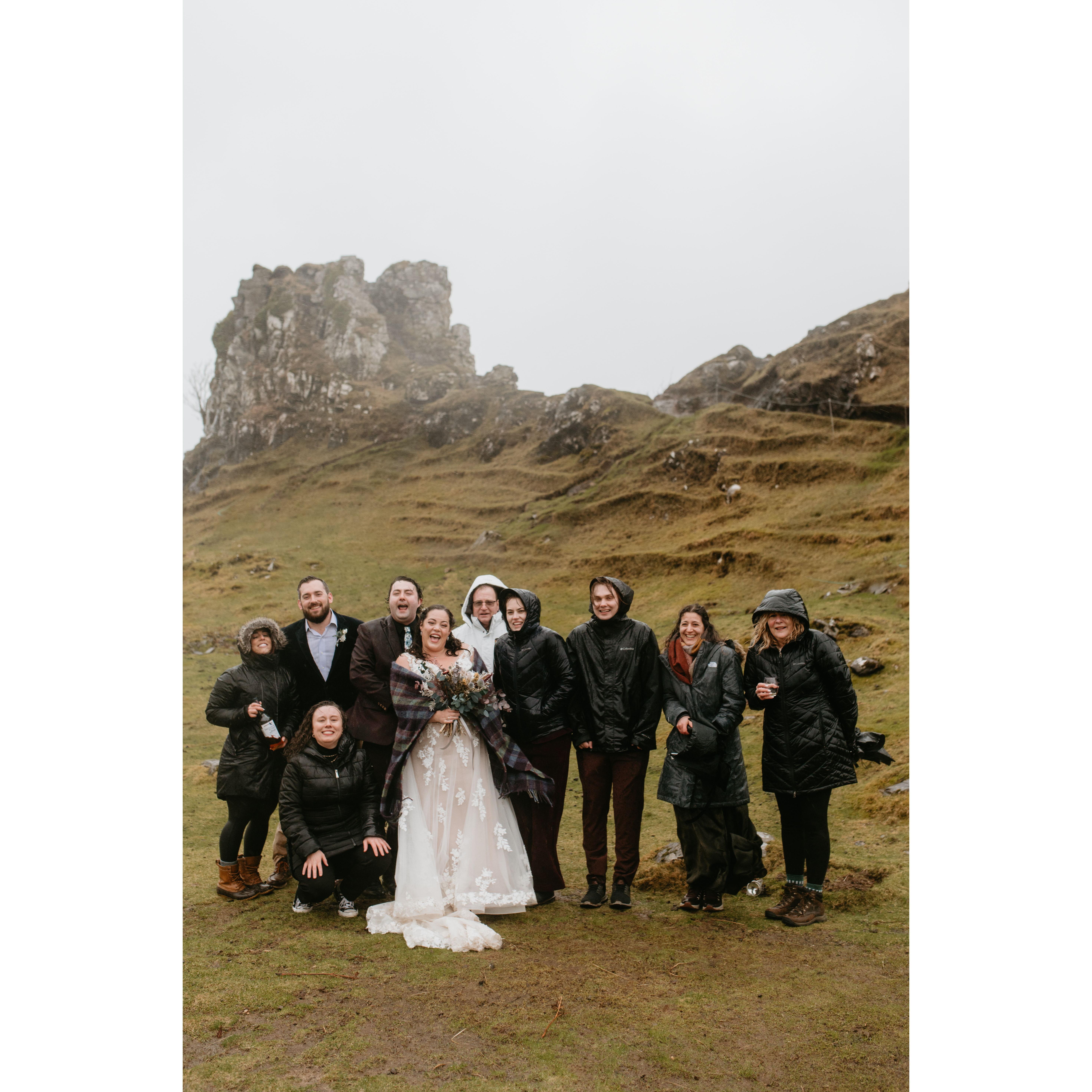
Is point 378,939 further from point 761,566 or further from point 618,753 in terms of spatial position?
point 761,566

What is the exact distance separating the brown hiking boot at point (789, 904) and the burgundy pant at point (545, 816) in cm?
154

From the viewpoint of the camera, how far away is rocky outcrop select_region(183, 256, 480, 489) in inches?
2320

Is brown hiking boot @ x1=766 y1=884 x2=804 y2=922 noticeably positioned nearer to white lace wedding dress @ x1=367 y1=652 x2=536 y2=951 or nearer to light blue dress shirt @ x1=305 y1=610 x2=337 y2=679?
white lace wedding dress @ x1=367 y1=652 x2=536 y2=951

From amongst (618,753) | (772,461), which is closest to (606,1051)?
(618,753)

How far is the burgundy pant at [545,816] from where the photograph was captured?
5.87 metres

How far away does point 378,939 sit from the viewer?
5020 millimetres

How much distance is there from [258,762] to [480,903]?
1.99m

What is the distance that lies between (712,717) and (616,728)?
0.72 meters

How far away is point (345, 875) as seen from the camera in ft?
18.4

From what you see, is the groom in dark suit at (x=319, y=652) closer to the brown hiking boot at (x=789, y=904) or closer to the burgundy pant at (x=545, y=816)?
the burgundy pant at (x=545, y=816)

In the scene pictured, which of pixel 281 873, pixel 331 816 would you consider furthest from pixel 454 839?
pixel 281 873

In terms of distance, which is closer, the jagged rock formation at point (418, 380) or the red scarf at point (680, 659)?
the red scarf at point (680, 659)

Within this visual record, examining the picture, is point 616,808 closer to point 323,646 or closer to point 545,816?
point 545,816

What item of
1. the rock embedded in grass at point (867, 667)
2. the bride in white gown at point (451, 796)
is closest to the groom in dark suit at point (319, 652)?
the bride in white gown at point (451, 796)
